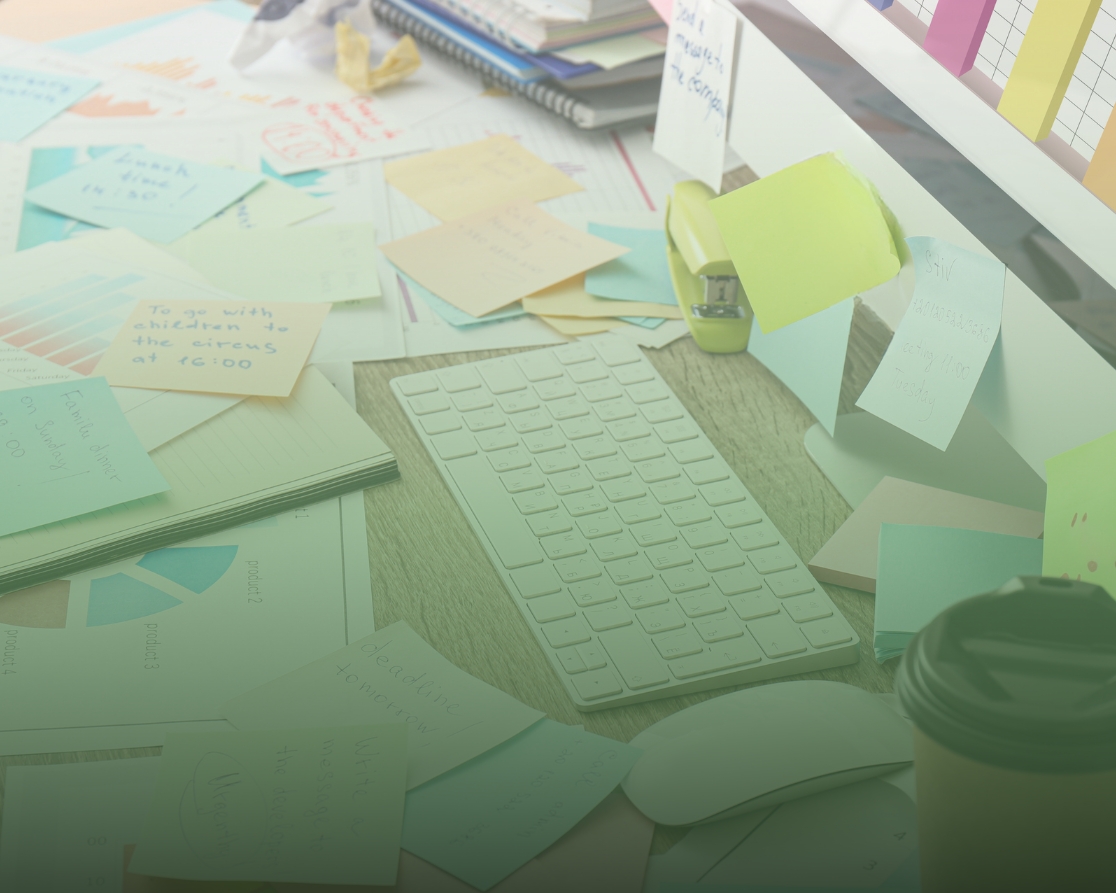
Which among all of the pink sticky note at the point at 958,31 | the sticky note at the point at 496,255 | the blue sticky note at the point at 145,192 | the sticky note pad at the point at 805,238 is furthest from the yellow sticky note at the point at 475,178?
the pink sticky note at the point at 958,31

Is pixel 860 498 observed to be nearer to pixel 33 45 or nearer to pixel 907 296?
pixel 907 296

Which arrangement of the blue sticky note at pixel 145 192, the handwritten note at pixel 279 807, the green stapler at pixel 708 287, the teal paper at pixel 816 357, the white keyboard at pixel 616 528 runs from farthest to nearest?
the blue sticky note at pixel 145 192 < the green stapler at pixel 708 287 < the teal paper at pixel 816 357 < the white keyboard at pixel 616 528 < the handwritten note at pixel 279 807

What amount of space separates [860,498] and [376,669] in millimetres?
323

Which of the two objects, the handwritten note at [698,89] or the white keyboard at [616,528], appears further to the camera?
the handwritten note at [698,89]

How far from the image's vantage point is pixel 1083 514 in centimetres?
48

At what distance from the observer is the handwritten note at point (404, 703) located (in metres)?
0.49

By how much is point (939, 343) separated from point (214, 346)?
1.58 ft

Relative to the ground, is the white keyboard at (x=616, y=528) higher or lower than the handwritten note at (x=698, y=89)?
lower

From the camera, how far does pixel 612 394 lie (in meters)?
0.73

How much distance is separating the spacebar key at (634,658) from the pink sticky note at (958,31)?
0.36 metres

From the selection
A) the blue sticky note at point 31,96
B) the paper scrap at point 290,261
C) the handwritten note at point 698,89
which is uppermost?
the handwritten note at point 698,89

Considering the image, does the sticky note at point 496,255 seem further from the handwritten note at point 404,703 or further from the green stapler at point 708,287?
the handwritten note at point 404,703

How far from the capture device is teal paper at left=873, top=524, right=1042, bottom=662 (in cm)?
55

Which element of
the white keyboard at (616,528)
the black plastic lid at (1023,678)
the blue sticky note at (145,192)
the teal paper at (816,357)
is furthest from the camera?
the blue sticky note at (145,192)
